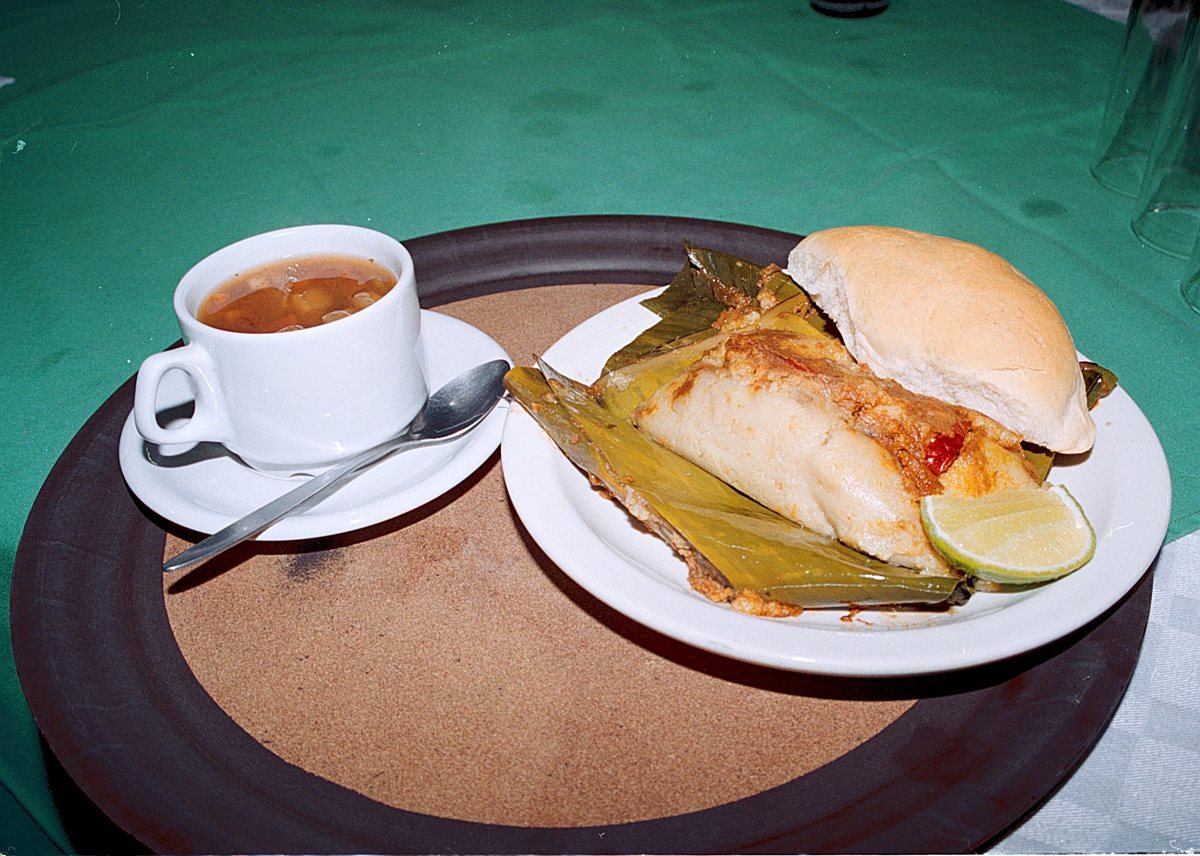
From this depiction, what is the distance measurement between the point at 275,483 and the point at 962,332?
1.05 metres

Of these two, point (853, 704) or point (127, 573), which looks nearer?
point (853, 704)

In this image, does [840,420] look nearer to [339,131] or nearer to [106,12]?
[339,131]

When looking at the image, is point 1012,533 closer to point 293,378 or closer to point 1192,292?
point 293,378

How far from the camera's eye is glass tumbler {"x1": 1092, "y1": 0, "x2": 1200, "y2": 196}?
232cm

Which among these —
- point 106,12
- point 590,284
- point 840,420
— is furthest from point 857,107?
point 106,12

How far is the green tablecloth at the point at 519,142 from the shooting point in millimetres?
1957

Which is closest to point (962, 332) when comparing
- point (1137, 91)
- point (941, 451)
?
point (941, 451)

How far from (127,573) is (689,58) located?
2578mm

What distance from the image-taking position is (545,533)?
1.16 m

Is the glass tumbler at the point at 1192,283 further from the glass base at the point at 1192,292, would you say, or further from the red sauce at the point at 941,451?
the red sauce at the point at 941,451

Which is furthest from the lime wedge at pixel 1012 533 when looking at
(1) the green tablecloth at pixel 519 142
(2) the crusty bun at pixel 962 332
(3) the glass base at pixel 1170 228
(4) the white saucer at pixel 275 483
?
(3) the glass base at pixel 1170 228

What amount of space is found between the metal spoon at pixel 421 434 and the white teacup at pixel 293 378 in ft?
0.09

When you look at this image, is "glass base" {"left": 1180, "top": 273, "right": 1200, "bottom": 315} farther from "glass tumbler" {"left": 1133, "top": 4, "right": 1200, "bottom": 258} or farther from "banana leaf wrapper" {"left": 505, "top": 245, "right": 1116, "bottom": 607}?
"banana leaf wrapper" {"left": 505, "top": 245, "right": 1116, "bottom": 607}

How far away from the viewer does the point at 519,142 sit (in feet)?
8.85
